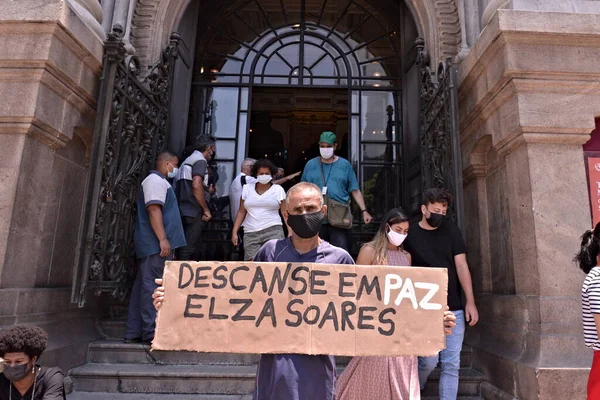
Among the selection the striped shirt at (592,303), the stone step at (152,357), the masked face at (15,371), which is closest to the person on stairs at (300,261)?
the masked face at (15,371)

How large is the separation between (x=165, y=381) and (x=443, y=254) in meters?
3.02

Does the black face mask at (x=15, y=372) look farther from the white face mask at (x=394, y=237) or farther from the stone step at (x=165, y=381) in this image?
the white face mask at (x=394, y=237)

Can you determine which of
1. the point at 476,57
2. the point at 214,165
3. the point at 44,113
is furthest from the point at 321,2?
the point at 44,113

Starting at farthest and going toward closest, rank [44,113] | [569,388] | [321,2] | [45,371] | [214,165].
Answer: [321,2], [214,165], [44,113], [569,388], [45,371]

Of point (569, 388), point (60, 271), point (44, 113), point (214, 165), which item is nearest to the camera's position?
point (569, 388)

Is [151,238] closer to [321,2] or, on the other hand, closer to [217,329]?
[217,329]

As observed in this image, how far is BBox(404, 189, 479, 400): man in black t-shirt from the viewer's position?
3.99 metres

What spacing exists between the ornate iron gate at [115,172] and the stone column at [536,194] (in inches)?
168

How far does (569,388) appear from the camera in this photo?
3.71 metres

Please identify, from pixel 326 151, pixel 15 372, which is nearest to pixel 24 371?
pixel 15 372

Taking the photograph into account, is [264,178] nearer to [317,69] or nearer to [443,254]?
[443,254]

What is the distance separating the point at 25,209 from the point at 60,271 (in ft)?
3.10

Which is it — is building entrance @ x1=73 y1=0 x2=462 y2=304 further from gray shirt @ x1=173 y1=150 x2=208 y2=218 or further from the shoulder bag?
the shoulder bag

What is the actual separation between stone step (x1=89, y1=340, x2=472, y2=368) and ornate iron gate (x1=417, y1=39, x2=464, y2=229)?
239 centimetres
